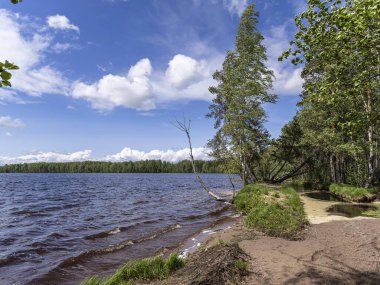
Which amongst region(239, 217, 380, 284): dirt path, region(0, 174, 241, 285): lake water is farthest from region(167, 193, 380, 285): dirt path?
region(0, 174, 241, 285): lake water

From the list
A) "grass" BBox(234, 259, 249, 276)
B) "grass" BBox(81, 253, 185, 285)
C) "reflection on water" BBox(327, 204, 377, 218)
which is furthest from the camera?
"reflection on water" BBox(327, 204, 377, 218)

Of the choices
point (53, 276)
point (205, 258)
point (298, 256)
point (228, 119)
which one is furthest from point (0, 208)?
point (298, 256)

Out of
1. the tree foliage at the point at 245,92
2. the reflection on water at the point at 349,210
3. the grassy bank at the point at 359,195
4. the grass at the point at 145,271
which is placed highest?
the tree foliage at the point at 245,92

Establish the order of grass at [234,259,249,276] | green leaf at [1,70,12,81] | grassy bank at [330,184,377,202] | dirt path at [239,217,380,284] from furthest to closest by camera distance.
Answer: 1. grassy bank at [330,184,377,202]
2. grass at [234,259,249,276]
3. dirt path at [239,217,380,284]
4. green leaf at [1,70,12,81]

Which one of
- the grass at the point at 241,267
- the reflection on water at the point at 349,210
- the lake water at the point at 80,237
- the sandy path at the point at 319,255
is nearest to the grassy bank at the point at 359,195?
the reflection on water at the point at 349,210

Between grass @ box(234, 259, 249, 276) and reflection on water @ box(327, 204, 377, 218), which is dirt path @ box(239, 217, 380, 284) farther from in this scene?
reflection on water @ box(327, 204, 377, 218)

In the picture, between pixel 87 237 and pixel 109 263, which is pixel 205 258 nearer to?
pixel 109 263

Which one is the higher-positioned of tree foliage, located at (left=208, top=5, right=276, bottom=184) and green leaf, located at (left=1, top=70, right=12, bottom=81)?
tree foliage, located at (left=208, top=5, right=276, bottom=184)

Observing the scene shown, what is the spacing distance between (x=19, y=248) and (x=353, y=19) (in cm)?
1667

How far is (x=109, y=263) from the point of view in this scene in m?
12.2

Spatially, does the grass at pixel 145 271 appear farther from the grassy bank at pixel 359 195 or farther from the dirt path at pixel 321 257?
the grassy bank at pixel 359 195

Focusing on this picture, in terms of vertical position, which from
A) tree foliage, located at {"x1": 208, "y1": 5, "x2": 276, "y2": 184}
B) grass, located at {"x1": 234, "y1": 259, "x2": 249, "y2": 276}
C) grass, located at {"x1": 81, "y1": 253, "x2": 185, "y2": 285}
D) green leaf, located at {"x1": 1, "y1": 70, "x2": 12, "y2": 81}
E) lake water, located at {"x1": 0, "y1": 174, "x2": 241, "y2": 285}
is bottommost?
lake water, located at {"x1": 0, "y1": 174, "x2": 241, "y2": 285}

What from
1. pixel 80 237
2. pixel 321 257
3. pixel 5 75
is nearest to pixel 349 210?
pixel 321 257

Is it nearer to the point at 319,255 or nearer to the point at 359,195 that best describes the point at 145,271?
the point at 319,255
